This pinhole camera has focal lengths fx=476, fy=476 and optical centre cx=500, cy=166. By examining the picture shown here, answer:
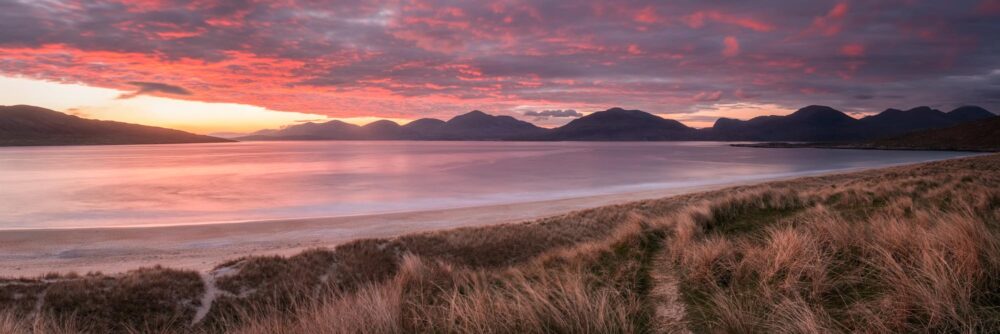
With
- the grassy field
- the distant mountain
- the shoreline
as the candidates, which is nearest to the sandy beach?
the shoreline

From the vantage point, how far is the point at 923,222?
6340mm

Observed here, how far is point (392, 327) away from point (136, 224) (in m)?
30.7

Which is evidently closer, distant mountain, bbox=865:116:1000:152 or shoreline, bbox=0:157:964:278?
shoreline, bbox=0:157:964:278

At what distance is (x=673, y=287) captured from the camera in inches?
206

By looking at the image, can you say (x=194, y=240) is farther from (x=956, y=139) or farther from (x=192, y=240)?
(x=956, y=139)

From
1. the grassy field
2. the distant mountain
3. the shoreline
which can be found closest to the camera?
the grassy field

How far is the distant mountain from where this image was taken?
139 metres

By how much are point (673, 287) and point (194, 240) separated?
22092 millimetres

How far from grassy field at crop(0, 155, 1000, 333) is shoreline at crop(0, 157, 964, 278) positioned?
12.0 feet

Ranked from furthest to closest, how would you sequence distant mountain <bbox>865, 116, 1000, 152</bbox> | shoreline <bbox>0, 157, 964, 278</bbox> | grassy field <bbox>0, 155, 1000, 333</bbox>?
distant mountain <bbox>865, 116, 1000, 152</bbox>
shoreline <bbox>0, 157, 964, 278</bbox>
grassy field <bbox>0, 155, 1000, 333</bbox>

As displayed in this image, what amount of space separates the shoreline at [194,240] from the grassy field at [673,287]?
12.0ft

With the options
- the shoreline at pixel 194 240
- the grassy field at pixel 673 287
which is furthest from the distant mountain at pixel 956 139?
the grassy field at pixel 673 287

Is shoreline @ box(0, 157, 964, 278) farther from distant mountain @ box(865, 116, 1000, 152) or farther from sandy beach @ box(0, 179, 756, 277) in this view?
distant mountain @ box(865, 116, 1000, 152)

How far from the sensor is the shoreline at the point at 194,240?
16031 millimetres
